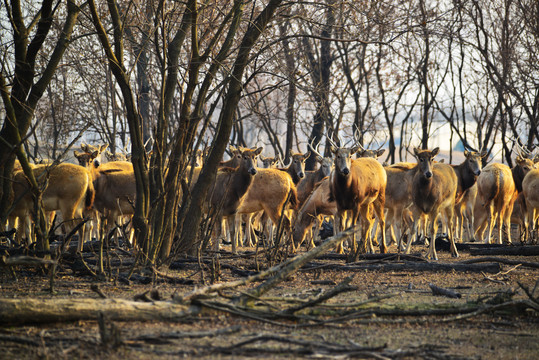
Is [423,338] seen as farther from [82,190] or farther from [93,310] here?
[82,190]

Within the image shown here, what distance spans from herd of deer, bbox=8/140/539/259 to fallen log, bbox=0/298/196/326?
506cm

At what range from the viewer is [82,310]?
5566mm

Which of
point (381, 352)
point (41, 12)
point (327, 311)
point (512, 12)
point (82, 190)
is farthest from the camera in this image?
point (512, 12)

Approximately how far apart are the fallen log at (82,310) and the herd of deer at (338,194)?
5062 mm

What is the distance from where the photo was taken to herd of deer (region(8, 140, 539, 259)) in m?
13.9

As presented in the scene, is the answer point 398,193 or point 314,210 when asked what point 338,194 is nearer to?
point 314,210

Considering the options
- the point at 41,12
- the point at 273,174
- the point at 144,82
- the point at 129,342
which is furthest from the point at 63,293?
the point at 144,82

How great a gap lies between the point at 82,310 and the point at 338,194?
904 cm

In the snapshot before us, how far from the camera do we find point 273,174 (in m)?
16.9

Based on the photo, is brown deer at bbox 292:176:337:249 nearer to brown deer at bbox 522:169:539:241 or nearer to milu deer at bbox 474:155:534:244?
milu deer at bbox 474:155:534:244

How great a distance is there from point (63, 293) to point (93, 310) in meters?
1.92

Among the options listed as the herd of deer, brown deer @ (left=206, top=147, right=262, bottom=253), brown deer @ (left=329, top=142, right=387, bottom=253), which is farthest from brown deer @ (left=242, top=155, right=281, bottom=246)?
brown deer @ (left=329, top=142, right=387, bottom=253)

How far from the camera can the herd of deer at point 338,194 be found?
1388 centimetres

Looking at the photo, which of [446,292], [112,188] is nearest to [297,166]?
[112,188]
